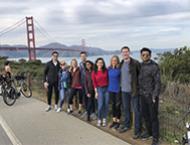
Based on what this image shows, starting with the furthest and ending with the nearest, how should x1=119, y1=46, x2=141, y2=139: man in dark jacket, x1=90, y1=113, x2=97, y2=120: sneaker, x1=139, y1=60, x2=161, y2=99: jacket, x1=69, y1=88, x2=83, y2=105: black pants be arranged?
1. x1=69, y1=88, x2=83, y2=105: black pants
2. x1=90, y1=113, x2=97, y2=120: sneaker
3. x1=119, y1=46, x2=141, y2=139: man in dark jacket
4. x1=139, y1=60, x2=161, y2=99: jacket

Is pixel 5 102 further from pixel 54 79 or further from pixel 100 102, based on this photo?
pixel 100 102

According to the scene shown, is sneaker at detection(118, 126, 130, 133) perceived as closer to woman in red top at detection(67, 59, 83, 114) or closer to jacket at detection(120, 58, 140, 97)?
jacket at detection(120, 58, 140, 97)

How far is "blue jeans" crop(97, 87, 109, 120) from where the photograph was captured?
1017 cm

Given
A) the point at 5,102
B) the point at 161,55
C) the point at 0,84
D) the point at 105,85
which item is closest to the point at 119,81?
the point at 105,85

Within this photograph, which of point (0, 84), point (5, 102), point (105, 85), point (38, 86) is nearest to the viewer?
point (105, 85)

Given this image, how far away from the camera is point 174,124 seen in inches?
329

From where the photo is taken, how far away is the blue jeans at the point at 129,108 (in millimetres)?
8797

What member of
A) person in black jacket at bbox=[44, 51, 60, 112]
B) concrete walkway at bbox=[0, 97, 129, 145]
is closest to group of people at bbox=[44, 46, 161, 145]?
person in black jacket at bbox=[44, 51, 60, 112]

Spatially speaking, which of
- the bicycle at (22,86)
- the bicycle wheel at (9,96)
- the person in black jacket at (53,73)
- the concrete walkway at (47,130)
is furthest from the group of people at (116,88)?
the bicycle at (22,86)

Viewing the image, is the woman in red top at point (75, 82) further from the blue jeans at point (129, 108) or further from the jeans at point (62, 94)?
the blue jeans at point (129, 108)

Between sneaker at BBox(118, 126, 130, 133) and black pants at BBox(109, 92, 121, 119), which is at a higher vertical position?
black pants at BBox(109, 92, 121, 119)

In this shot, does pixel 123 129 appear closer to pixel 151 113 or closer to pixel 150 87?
pixel 151 113

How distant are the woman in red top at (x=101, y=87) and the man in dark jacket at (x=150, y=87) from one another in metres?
1.87

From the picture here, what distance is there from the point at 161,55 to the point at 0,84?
7.82 m
